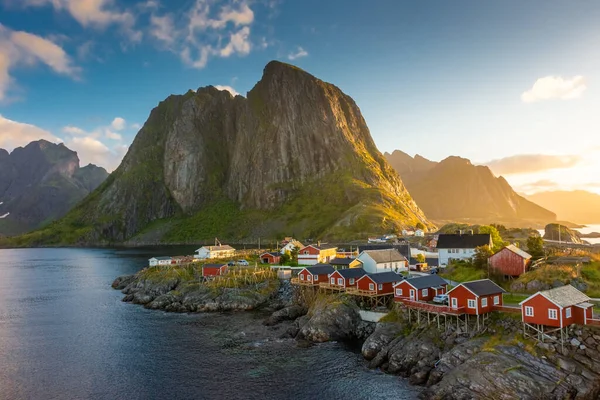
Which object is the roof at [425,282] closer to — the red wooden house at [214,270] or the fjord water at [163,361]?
the fjord water at [163,361]

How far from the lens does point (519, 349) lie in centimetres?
3819

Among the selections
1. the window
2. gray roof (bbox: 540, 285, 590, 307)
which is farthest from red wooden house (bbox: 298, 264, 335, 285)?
gray roof (bbox: 540, 285, 590, 307)

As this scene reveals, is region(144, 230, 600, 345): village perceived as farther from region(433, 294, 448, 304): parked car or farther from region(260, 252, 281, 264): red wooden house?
region(260, 252, 281, 264): red wooden house

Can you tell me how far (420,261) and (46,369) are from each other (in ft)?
219

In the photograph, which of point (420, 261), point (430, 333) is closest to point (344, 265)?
point (420, 261)

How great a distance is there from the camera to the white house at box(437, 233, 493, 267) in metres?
80.2

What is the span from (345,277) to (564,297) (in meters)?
32.7

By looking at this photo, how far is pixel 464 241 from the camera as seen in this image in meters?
82.2

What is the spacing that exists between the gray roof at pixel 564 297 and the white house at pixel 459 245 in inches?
1494

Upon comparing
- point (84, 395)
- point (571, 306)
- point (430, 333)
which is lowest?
point (84, 395)

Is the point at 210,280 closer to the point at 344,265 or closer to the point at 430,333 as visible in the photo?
the point at 344,265

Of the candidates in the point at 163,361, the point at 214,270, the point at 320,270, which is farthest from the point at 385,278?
the point at 214,270

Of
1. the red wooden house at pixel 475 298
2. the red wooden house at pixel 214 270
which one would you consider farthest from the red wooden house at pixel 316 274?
the red wooden house at pixel 475 298

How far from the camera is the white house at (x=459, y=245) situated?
80.2 m
